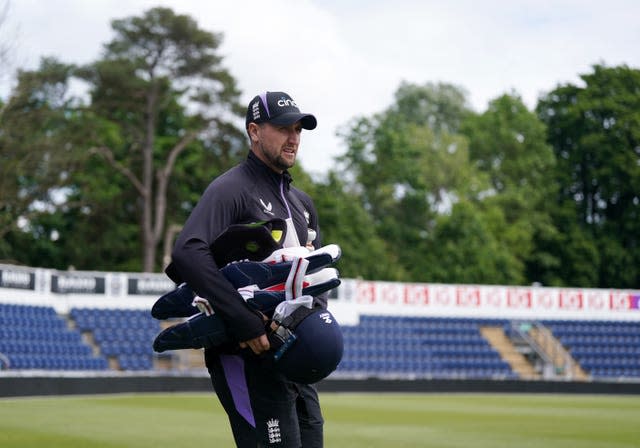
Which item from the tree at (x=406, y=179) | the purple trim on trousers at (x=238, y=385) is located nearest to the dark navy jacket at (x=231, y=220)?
the purple trim on trousers at (x=238, y=385)

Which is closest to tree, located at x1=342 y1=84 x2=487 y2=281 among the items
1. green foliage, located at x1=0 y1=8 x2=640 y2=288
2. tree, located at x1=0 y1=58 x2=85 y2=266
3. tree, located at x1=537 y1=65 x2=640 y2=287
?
green foliage, located at x1=0 y1=8 x2=640 y2=288

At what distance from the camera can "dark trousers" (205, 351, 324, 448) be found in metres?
4.61

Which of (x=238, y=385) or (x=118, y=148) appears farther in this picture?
(x=118, y=148)

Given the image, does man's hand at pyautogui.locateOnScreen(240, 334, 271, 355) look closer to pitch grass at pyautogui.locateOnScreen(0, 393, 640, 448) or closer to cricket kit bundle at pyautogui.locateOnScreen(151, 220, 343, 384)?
cricket kit bundle at pyautogui.locateOnScreen(151, 220, 343, 384)

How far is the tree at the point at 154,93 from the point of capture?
43500mm

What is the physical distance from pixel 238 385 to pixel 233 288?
54cm

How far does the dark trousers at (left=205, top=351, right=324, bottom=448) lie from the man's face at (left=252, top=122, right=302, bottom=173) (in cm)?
97

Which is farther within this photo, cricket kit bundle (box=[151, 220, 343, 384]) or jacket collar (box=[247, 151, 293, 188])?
jacket collar (box=[247, 151, 293, 188])

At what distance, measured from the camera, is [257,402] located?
4.63 metres

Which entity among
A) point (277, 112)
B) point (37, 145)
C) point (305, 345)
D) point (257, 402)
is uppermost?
point (37, 145)

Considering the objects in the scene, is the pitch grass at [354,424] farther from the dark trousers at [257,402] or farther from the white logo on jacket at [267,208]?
the white logo on jacket at [267,208]

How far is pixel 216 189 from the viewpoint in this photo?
4.62 m

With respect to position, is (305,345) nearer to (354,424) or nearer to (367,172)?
(354,424)

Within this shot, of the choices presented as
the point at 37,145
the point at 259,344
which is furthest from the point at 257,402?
the point at 37,145
